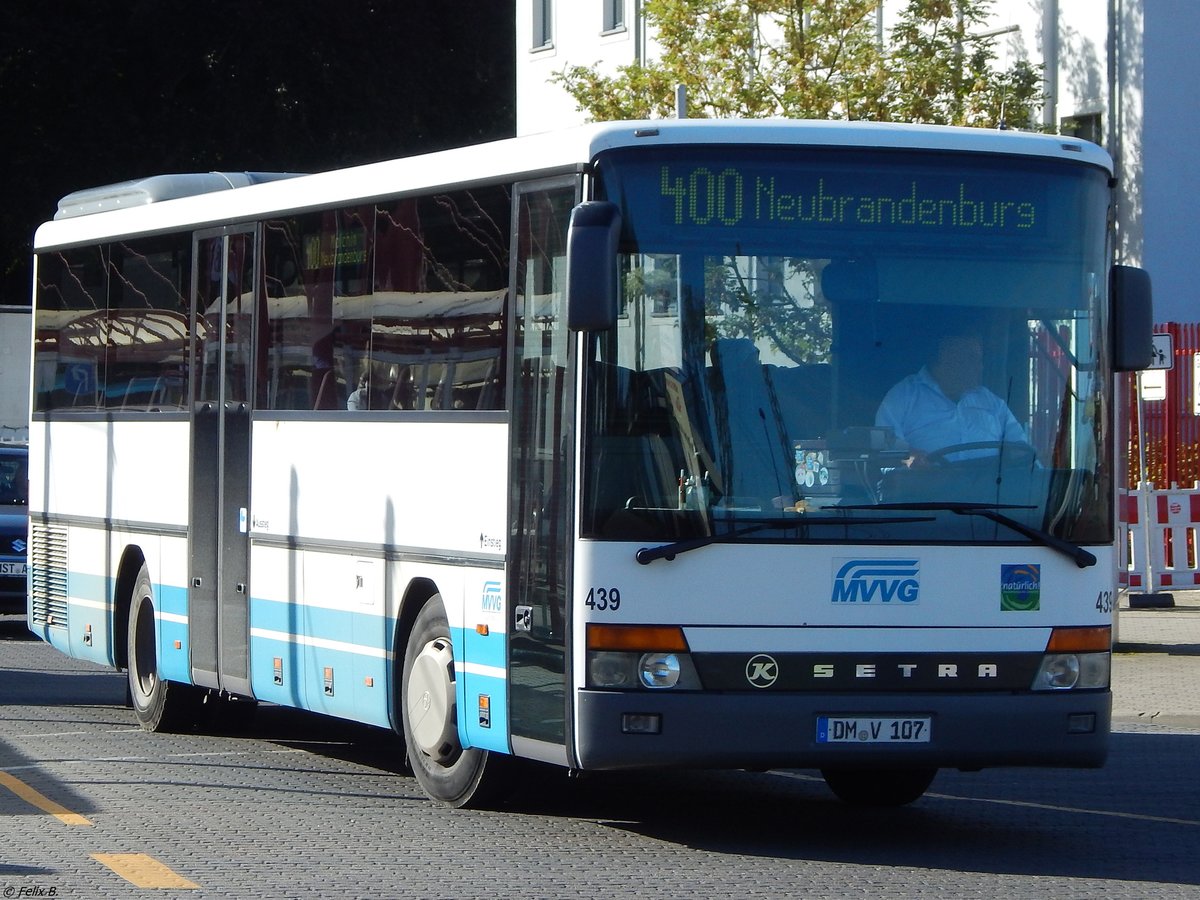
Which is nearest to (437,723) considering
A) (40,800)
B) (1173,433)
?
(40,800)

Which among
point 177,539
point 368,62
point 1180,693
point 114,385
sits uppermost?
point 368,62

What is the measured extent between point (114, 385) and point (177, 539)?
1710 millimetres

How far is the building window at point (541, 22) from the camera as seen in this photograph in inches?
1430

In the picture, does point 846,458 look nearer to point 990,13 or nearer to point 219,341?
point 219,341

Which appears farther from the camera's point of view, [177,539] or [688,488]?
[177,539]

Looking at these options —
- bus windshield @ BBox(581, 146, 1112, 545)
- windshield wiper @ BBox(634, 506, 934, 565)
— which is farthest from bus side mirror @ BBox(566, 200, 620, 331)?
windshield wiper @ BBox(634, 506, 934, 565)

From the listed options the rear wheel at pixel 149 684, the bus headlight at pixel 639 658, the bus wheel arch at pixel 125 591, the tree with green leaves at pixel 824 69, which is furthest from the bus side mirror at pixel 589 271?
the tree with green leaves at pixel 824 69

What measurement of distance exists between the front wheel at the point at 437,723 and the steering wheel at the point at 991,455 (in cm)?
246

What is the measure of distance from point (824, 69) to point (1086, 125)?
11.3 feet

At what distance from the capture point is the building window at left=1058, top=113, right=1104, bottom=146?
25.5m

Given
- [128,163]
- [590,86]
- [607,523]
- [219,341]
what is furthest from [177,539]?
[128,163]

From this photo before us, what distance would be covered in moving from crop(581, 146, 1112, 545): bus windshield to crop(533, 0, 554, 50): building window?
2732cm

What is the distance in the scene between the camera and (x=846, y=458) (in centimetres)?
924

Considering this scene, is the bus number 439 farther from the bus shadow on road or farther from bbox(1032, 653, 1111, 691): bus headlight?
bbox(1032, 653, 1111, 691): bus headlight
